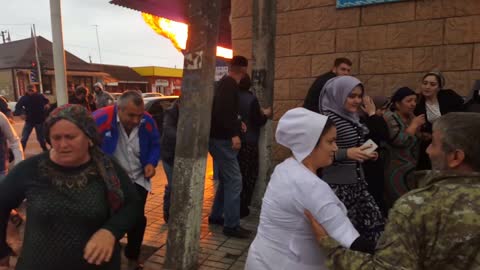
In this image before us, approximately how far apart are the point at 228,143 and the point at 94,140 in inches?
82.7

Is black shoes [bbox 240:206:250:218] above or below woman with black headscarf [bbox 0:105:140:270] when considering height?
below

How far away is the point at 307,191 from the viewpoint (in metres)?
1.59

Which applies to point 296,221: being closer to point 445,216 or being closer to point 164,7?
point 445,216

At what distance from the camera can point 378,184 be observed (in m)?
3.46

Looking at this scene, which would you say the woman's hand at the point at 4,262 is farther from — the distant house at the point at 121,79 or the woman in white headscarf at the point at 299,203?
the distant house at the point at 121,79

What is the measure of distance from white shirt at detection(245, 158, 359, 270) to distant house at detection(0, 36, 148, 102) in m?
34.7

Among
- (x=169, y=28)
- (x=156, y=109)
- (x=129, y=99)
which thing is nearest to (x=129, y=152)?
(x=129, y=99)

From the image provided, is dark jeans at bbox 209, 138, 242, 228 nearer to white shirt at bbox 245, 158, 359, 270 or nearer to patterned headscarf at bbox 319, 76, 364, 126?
patterned headscarf at bbox 319, 76, 364, 126

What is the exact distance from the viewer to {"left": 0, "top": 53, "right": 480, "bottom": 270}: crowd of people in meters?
1.19

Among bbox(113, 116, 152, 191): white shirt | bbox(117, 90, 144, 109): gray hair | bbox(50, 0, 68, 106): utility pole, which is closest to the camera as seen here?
bbox(117, 90, 144, 109): gray hair

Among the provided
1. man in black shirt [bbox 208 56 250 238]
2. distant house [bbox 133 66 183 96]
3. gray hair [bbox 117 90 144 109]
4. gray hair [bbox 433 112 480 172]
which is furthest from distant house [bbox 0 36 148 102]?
gray hair [bbox 433 112 480 172]

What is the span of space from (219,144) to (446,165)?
9.10ft

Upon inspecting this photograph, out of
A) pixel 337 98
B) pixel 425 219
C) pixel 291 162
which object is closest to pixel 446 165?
pixel 425 219

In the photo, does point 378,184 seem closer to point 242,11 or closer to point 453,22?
point 453,22
